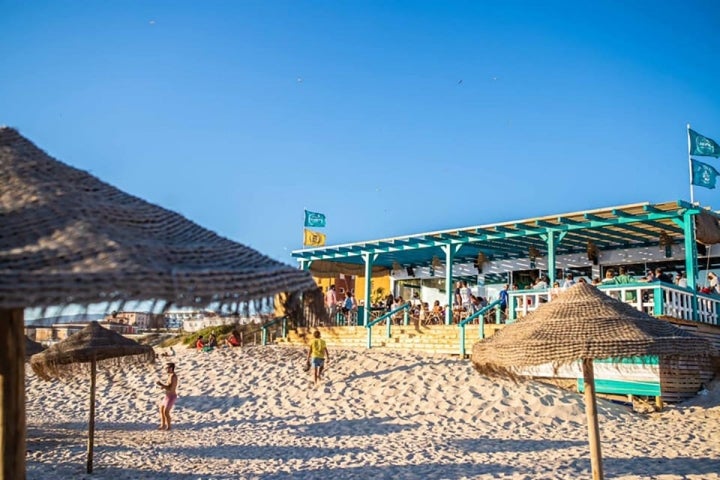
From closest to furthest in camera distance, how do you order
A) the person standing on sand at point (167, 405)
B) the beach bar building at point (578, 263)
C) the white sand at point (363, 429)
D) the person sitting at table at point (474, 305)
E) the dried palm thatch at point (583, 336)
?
the dried palm thatch at point (583, 336) → the white sand at point (363, 429) → the person standing on sand at point (167, 405) → the beach bar building at point (578, 263) → the person sitting at table at point (474, 305)

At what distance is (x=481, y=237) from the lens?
16.9 meters

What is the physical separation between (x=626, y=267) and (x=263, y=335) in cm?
1035

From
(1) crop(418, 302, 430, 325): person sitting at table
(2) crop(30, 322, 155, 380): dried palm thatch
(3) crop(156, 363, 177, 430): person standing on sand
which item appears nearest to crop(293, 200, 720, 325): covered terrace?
(1) crop(418, 302, 430, 325): person sitting at table

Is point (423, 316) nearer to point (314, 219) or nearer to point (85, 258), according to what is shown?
point (314, 219)

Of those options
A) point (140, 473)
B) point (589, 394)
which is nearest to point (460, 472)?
point (589, 394)

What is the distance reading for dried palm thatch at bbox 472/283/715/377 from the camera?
5.39m

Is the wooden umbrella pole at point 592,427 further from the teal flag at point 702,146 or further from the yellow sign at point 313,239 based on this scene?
the yellow sign at point 313,239

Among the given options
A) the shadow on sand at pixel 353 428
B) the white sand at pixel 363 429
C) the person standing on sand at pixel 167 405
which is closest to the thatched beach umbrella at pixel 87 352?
the white sand at pixel 363 429

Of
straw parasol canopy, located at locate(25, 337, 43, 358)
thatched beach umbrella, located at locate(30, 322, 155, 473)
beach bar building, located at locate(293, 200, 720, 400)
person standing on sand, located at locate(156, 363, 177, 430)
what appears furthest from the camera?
A: straw parasol canopy, located at locate(25, 337, 43, 358)

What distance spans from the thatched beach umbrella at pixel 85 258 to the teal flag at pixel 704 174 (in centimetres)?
1326

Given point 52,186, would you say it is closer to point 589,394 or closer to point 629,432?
point 589,394

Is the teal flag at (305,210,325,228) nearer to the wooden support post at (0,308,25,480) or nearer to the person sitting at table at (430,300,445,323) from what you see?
the person sitting at table at (430,300,445,323)

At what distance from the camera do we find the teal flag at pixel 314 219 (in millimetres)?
23641

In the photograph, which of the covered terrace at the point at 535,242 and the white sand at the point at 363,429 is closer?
the white sand at the point at 363,429
